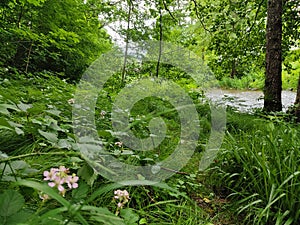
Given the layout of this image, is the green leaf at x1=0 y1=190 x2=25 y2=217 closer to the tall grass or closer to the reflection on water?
the tall grass

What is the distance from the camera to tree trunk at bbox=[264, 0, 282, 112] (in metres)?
3.15

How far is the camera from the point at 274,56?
3184 mm

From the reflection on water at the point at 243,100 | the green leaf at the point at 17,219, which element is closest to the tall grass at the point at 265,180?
the green leaf at the point at 17,219

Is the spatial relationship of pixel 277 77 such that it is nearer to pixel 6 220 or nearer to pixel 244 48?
pixel 244 48

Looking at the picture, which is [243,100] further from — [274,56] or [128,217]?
[128,217]

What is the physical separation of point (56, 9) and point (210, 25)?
2.31 metres

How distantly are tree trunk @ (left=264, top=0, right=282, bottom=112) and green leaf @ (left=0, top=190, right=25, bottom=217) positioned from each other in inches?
126

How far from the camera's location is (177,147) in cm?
168

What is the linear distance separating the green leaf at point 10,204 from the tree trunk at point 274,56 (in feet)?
10.5

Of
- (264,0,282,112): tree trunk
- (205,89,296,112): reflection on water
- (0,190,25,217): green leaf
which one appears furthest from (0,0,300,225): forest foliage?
(264,0,282,112): tree trunk

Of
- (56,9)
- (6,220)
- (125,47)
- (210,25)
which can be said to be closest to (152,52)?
(125,47)

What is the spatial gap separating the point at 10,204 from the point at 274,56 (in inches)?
133

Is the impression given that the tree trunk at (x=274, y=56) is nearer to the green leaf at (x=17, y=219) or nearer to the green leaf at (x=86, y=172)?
the green leaf at (x=86, y=172)

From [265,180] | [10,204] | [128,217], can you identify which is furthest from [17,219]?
[265,180]
